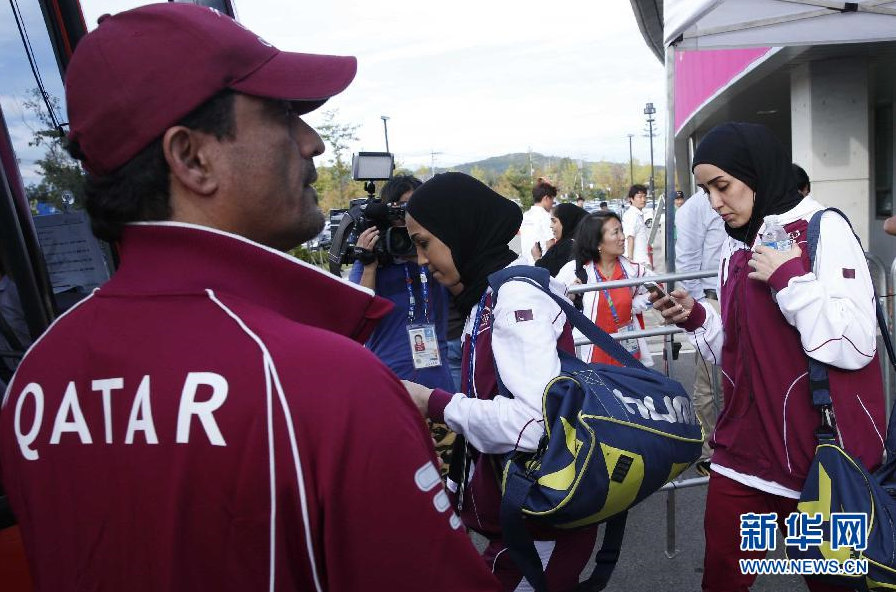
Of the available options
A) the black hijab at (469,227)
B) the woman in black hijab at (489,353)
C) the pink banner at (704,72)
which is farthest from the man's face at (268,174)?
the pink banner at (704,72)

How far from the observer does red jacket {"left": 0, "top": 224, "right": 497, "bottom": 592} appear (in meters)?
0.85

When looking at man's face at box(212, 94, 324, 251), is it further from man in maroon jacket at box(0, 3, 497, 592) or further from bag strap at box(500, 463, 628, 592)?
bag strap at box(500, 463, 628, 592)

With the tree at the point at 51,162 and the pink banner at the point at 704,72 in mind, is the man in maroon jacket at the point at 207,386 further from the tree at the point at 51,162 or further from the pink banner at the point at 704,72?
the pink banner at the point at 704,72

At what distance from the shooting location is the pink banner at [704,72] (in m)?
10.9

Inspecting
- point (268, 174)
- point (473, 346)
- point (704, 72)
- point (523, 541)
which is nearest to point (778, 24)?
point (473, 346)

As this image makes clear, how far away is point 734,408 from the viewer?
2.64 meters

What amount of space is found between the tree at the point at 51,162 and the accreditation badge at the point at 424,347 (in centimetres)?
169

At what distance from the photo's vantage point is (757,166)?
8.44 feet

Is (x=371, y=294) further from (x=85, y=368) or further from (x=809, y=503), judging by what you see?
(x=809, y=503)

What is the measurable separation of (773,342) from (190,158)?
7.01ft

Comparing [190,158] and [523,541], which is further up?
[190,158]

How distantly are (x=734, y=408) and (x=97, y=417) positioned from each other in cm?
233

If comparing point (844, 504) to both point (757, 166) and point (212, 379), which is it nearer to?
point (757, 166)

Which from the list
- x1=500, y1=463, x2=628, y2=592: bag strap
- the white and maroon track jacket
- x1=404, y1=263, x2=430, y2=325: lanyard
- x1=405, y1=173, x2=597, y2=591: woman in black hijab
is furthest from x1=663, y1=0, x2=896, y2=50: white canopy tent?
x1=500, y1=463, x2=628, y2=592: bag strap
